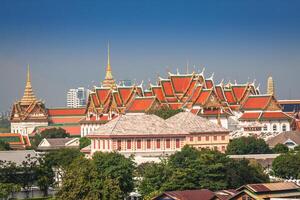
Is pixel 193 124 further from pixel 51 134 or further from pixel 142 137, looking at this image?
pixel 51 134

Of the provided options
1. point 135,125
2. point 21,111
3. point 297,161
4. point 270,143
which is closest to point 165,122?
point 135,125

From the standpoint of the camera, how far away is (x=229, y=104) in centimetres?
12362

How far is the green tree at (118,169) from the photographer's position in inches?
2638

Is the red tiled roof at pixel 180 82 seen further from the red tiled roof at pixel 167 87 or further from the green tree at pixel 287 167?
the green tree at pixel 287 167

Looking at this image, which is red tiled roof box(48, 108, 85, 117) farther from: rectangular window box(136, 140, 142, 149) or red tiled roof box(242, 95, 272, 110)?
rectangular window box(136, 140, 142, 149)

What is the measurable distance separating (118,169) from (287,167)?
427 inches

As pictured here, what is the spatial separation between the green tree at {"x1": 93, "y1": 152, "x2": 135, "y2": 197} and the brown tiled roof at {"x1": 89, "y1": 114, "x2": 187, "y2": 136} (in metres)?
14.0

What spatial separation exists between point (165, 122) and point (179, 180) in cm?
2669

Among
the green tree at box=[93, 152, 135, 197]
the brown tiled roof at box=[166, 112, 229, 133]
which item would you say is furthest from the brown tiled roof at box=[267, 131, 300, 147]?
the green tree at box=[93, 152, 135, 197]

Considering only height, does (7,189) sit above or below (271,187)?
above

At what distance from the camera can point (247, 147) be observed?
91.9m

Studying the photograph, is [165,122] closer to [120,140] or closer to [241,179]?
[120,140]

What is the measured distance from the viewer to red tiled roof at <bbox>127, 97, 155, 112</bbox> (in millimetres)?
115250

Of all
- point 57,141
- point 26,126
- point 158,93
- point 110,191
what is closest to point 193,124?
point 158,93
